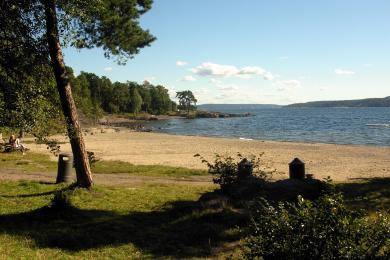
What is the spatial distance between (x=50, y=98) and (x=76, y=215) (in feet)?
15.0

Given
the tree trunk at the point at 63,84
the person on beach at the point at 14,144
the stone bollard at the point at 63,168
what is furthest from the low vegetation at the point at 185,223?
the person on beach at the point at 14,144

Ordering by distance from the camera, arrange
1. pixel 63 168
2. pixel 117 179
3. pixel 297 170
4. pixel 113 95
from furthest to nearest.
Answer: pixel 113 95 → pixel 117 179 → pixel 63 168 → pixel 297 170

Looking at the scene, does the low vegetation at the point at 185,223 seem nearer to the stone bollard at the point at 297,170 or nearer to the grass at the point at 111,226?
the grass at the point at 111,226

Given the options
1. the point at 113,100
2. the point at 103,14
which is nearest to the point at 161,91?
the point at 113,100

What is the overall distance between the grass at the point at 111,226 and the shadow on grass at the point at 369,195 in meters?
4.14

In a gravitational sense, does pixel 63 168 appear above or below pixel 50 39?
A: below

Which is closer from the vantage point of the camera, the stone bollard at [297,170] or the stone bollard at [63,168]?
Result: the stone bollard at [297,170]

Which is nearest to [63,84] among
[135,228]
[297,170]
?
[135,228]

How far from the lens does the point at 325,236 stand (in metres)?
5.58

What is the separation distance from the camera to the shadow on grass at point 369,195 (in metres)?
13.2

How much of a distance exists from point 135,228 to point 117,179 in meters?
9.39

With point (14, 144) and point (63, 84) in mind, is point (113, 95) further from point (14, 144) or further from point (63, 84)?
point (63, 84)

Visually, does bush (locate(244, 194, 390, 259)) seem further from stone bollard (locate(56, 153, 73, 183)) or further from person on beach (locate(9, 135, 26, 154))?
person on beach (locate(9, 135, 26, 154))

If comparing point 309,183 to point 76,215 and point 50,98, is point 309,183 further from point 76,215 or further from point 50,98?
point 50,98
